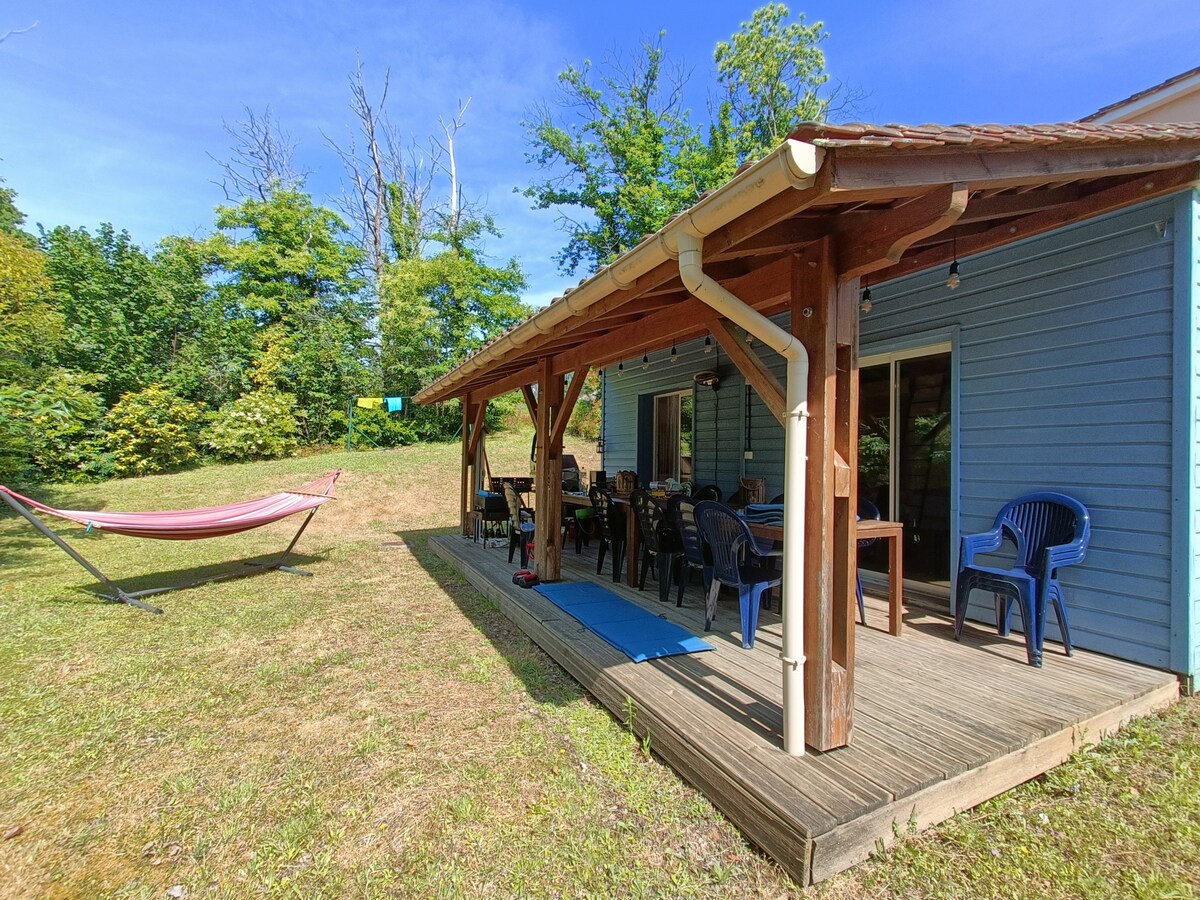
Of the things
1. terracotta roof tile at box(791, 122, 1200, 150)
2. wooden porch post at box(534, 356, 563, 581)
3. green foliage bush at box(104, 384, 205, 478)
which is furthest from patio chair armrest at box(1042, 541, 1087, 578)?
green foliage bush at box(104, 384, 205, 478)

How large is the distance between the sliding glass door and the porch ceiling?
105 cm

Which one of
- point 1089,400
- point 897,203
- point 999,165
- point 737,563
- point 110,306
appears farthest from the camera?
point 110,306

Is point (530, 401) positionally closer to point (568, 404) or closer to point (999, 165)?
point (568, 404)

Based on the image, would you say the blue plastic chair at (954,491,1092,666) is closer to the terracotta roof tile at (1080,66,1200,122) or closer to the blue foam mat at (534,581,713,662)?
the blue foam mat at (534,581,713,662)

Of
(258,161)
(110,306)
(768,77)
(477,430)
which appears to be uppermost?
(768,77)

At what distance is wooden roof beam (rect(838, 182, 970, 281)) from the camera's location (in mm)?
1841

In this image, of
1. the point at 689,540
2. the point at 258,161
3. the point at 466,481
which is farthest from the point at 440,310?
the point at 689,540

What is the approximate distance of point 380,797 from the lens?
222 centimetres

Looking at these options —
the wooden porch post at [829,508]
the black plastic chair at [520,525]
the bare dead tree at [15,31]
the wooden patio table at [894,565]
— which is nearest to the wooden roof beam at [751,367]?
Result: the wooden porch post at [829,508]

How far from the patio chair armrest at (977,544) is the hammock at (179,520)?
19.5 ft

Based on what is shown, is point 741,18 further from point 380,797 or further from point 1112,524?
point 380,797

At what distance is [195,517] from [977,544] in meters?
6.43

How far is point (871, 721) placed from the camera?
233 cm

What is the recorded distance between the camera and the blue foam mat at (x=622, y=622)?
3201 millimetres
